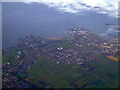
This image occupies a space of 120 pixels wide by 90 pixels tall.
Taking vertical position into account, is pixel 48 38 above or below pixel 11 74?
above

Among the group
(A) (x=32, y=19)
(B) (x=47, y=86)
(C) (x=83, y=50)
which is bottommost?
(B) (x=47, y=86)

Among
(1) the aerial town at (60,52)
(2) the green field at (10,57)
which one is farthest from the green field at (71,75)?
(2) the green field at (10,57)

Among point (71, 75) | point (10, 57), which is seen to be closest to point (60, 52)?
point (71, 75)

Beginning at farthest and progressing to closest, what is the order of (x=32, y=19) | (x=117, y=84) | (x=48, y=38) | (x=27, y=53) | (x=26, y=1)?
(x=26, y=1), (x=32, y=19), (x=48, y=38), (x=27, y=53), (x=117, y=84)

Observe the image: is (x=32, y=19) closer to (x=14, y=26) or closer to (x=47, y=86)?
(x=14, y=26)

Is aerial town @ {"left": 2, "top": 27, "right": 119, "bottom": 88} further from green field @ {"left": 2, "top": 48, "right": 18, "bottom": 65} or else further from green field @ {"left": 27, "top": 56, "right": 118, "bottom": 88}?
green field @ {"left": 27, "top": 56, "right": 118, "bottom": 88}

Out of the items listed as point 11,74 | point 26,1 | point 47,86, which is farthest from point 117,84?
point 26,1

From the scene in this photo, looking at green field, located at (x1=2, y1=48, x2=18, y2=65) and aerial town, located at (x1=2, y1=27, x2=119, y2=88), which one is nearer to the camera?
aerial town, located at (x1=2, y1=27, x2=119, y2=88)

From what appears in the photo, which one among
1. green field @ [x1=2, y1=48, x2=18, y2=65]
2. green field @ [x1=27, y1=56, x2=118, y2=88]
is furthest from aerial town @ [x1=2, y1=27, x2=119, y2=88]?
green field @ [x1=27, y1=56, x2=118, y2=88]

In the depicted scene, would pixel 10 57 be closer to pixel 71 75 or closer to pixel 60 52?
pixel 60 52

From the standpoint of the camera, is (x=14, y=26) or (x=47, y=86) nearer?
(x=47, y=86)

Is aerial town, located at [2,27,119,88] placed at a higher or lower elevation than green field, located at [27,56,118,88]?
higher
